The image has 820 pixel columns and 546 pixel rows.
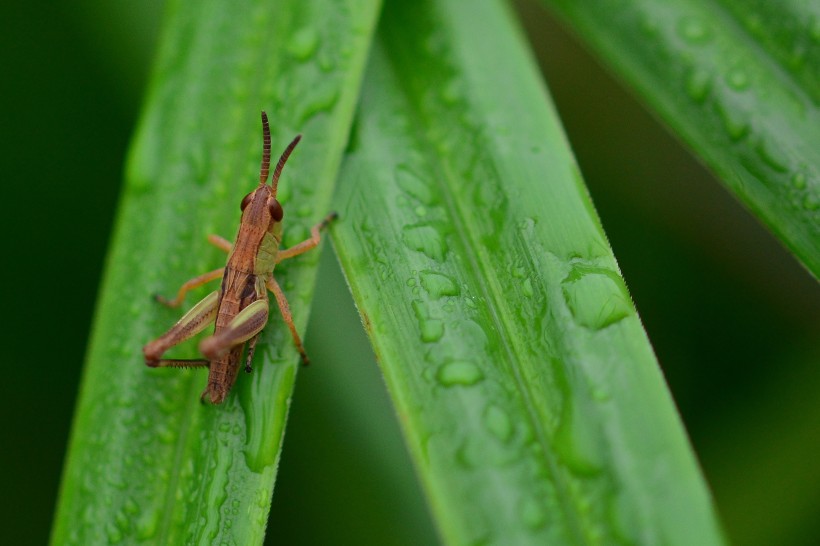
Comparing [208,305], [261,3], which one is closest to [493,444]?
[208,305]

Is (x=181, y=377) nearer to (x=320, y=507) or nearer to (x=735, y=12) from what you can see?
(x=320, y=507)

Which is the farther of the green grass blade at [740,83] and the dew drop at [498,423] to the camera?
the green grass blade at [740,83]

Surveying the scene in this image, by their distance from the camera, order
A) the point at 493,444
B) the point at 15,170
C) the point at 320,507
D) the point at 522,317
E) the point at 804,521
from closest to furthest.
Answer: the point at 493,444 → the point at 522,317 → the point at 804,521 → the point at 320,507 → the point at 15,170

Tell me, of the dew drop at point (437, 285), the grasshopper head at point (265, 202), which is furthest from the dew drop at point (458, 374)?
the grasshopper head at point (265, 202)

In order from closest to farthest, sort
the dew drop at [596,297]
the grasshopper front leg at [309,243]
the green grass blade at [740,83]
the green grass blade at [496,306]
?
the green grass blade at [496,306] < the dew drop at [596,297] < the green grass blade at [740,83] < the grasshopper front leg at [309,243]

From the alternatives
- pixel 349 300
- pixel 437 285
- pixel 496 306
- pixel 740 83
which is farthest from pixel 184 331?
pixel 740 83

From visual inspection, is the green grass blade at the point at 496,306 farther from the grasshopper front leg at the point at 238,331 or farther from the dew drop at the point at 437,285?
the grasshopper front leg at the point at 238,331
